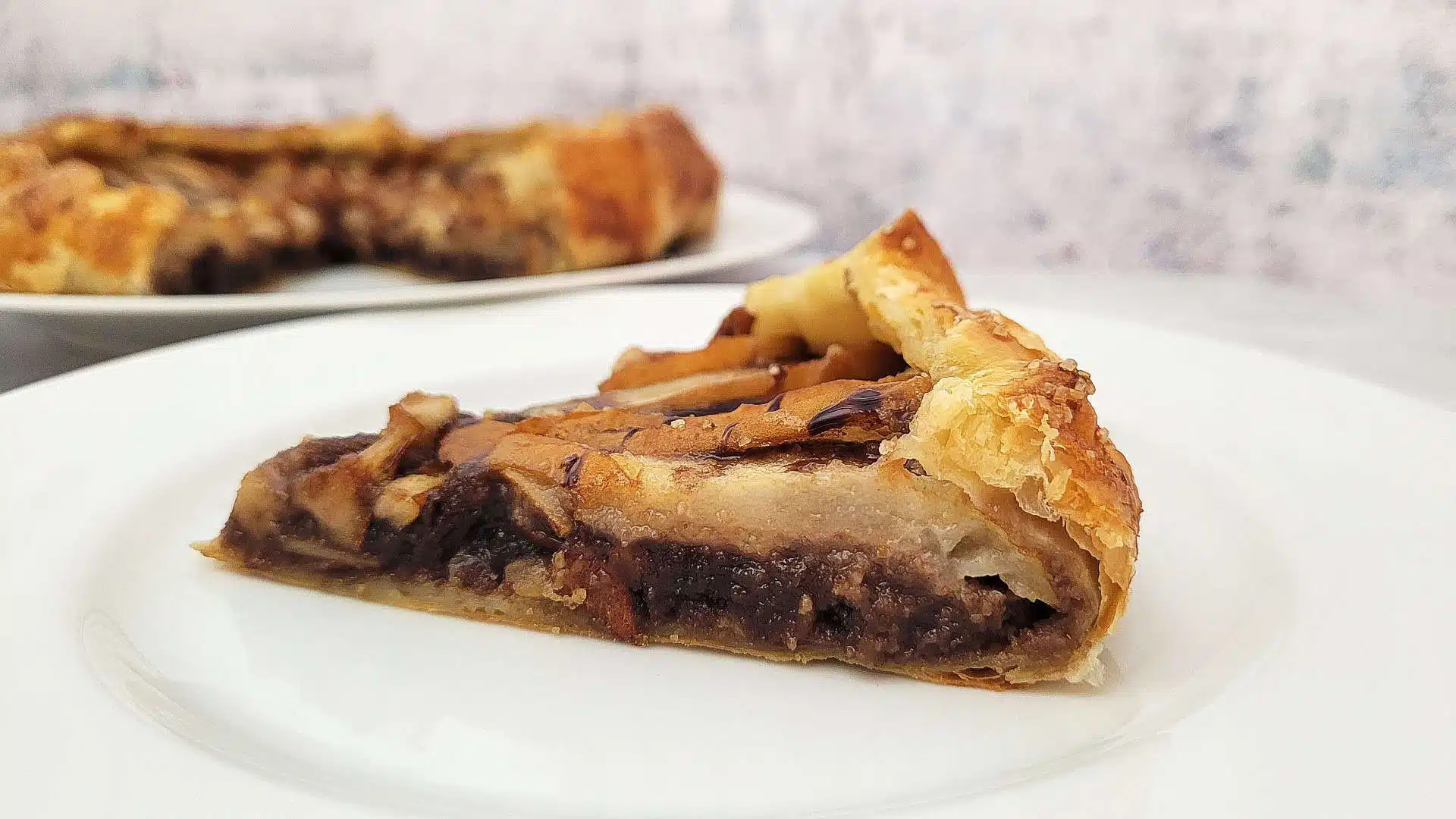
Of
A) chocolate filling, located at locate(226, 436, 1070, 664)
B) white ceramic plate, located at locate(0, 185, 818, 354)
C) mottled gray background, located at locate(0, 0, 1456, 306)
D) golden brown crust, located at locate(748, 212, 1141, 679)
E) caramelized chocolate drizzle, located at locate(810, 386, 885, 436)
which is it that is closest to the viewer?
golden brown crust, located at locate(748, 212, 1141, 679)

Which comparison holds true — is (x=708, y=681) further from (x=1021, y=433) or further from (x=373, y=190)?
(x=373, y=190)

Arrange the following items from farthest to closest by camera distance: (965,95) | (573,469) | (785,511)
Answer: (965,95) → (573,469) → (785,511)

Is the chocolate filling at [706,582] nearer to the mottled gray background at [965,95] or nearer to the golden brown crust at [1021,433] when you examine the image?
the golden brown crust at [1021,433]

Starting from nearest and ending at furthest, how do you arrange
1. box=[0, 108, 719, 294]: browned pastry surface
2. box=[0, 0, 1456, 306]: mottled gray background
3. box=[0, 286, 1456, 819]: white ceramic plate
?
box=[0, 286, 1456, 819]: white ceramic plate, box=[0, 108, 719, 294]: browned pastry surface, box=[0, 0, 1456, 306]: mottled gray background

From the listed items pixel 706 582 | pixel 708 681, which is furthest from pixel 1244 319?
pixel 708 681

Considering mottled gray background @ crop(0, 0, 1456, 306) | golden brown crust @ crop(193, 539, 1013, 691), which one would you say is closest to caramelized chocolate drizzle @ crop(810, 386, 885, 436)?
golden brown crust @ crop(193, 539, 1013, 691)

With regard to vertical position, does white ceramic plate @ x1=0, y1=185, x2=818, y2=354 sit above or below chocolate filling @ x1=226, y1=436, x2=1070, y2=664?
below

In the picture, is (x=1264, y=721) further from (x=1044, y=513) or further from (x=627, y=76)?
(x=627, y=76)

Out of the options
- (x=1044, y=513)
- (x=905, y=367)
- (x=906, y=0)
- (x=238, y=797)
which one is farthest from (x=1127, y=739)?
(x=906, y=0)

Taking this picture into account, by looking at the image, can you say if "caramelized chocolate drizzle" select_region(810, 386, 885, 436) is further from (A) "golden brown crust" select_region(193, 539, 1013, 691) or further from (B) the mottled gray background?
(B) the mottled gray background
